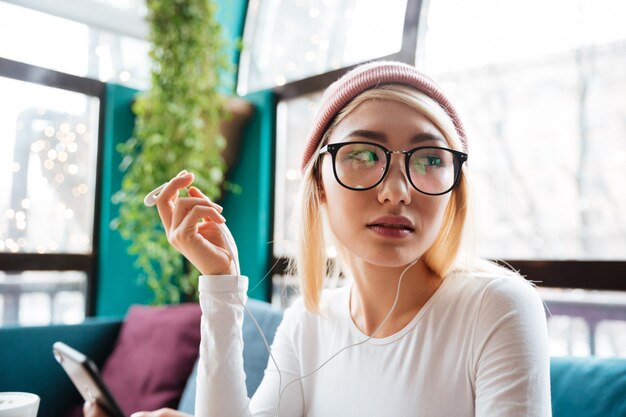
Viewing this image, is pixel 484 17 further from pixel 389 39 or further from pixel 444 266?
pixel 444 266

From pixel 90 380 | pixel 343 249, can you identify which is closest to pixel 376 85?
pixel 343 249

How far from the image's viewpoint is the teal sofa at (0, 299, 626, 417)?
1.09 meters

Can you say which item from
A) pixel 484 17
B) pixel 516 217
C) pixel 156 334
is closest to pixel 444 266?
pixel 516 217

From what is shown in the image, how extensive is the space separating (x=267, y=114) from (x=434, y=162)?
2240 millimetres

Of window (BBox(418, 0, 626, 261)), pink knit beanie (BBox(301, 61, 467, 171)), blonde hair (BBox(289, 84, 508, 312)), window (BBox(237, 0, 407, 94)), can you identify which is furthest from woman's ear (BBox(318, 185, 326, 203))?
window (BBox(237, 0, 407, 94))

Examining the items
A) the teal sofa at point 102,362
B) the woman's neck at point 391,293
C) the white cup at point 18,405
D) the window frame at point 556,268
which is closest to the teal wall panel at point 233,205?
the teal sofa at point 102,362

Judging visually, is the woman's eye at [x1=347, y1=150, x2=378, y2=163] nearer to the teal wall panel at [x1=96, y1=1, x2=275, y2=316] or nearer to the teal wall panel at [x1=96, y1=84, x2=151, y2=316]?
the teal wall panel at [x1=96, y1=1, x2=275, y2=316]

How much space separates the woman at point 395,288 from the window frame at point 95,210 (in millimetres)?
2053

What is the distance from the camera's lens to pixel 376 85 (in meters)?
1.12

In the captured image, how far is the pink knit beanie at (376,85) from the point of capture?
1114mm

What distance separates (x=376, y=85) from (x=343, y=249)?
424 mm

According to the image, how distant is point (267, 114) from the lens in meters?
3.19

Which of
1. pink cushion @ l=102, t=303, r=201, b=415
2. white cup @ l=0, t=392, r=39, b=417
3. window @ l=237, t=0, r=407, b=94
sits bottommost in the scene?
pink cushion @ l=102, t=303, r=201, b=415

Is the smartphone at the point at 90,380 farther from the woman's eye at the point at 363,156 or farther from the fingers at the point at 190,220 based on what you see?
the woman's eye at the point at 363,156
